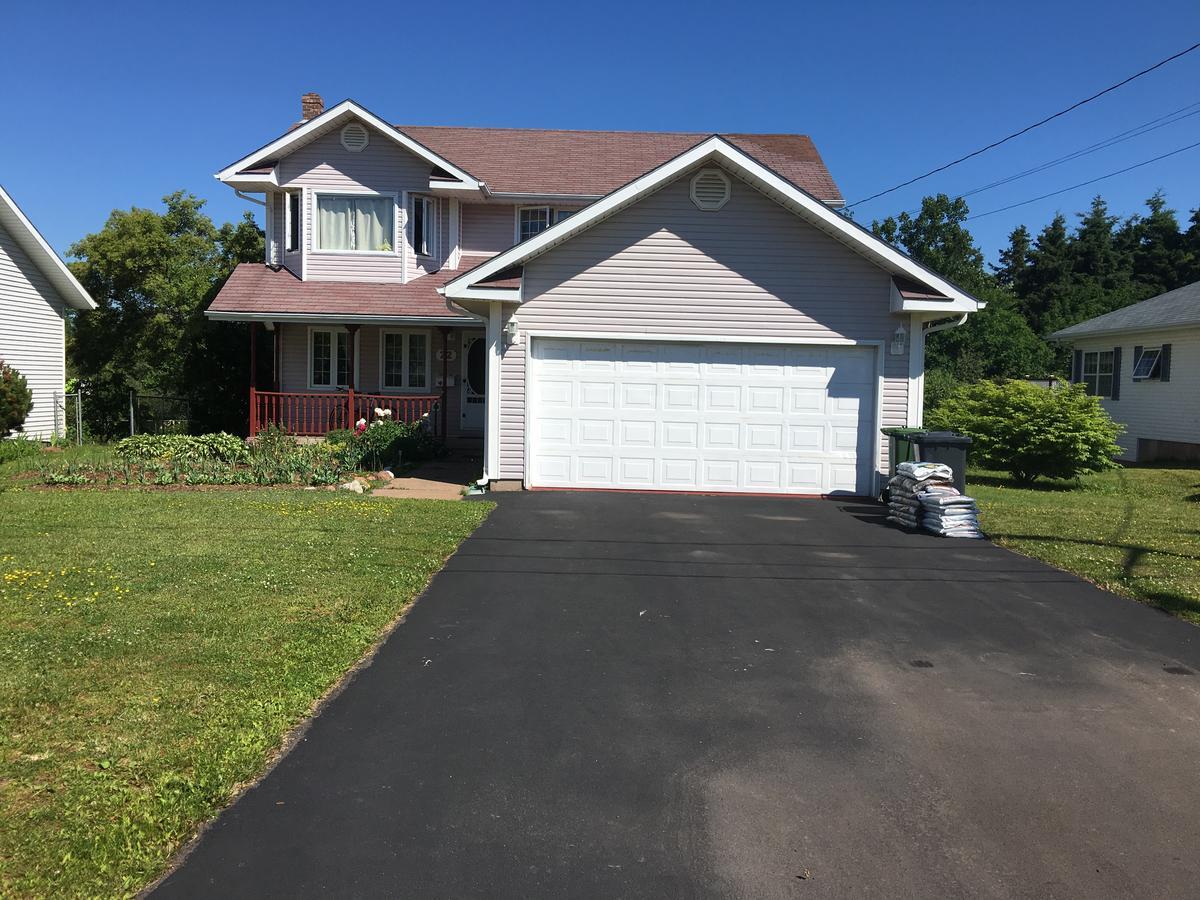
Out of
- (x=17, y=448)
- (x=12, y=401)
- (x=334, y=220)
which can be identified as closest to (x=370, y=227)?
(x=334, y=220)

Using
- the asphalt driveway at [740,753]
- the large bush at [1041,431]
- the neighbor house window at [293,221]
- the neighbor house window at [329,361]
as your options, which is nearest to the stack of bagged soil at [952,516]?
the asphalt driveway at [740,753]

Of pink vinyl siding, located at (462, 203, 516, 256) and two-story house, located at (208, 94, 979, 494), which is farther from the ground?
pink vinyl siding, located at (462, 203, 516, 256)

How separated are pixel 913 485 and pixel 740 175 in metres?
5.42

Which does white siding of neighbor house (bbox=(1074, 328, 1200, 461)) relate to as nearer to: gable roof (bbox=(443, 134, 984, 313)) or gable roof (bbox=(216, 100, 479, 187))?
gable roof (bbox=(443, 134, 984, 313))

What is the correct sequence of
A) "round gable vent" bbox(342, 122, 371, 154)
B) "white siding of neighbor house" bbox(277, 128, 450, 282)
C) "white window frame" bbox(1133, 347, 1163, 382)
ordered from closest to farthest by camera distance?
"round gable vent" bbox(342, 122, 371, 154)
"white siding of neighbor house" bbox(277, 128, 450, 282)
"white window frame" bbox(1133, 347, 1163, 382)

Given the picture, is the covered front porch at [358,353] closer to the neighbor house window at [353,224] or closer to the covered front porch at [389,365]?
the covered front porch at [389,365]

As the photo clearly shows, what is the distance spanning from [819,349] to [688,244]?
2.60 meters

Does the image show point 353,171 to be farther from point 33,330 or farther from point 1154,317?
point 1154,317

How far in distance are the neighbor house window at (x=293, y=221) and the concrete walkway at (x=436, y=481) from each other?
636 cm

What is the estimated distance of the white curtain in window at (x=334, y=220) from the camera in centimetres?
2078

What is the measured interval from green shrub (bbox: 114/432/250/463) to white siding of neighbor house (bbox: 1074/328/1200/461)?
22163mm

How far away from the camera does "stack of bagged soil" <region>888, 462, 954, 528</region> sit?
11898 mm

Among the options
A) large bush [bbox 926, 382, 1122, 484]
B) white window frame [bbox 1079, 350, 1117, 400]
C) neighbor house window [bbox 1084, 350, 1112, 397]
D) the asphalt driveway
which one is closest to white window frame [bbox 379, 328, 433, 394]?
large bush [bbox 926, 382, 1122, 484]

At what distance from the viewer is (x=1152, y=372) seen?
81.6ft
